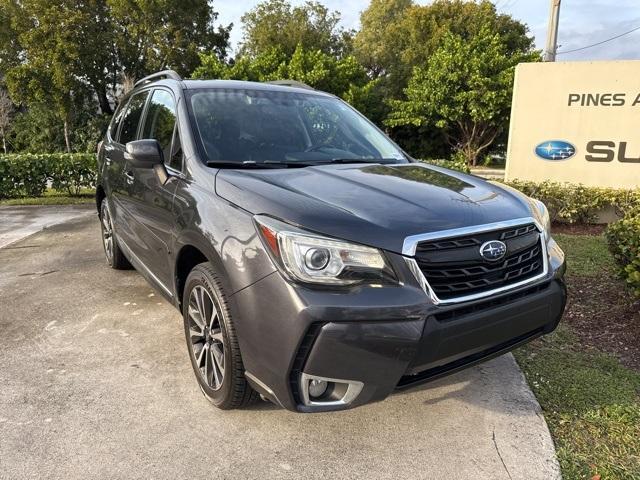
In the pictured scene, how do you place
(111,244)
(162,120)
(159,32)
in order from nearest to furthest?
(162,120), (111,244), (159,32)

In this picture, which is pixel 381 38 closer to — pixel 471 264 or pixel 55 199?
pixel 55 199

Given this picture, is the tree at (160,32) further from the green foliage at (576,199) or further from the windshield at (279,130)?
the windshield at (279,130)

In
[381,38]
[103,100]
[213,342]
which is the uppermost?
[381,38]

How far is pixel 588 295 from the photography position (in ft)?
15.0

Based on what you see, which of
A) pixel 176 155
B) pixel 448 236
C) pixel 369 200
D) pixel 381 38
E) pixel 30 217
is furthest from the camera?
pixel 381 38

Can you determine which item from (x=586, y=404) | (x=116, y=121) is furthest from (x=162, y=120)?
(x=586, y=404)

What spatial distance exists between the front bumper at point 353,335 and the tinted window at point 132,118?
99.9 inches

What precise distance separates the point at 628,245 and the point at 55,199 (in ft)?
33.6

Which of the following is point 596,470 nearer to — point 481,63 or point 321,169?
point 321,169

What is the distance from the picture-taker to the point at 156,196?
10.6 feet

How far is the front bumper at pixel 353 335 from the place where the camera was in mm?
1987

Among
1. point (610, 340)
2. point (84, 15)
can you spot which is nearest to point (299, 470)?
point (610, 340)

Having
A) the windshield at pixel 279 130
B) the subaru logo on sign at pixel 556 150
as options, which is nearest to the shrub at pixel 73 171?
the windshield at pixel 279 130

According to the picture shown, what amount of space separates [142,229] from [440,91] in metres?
20.8
